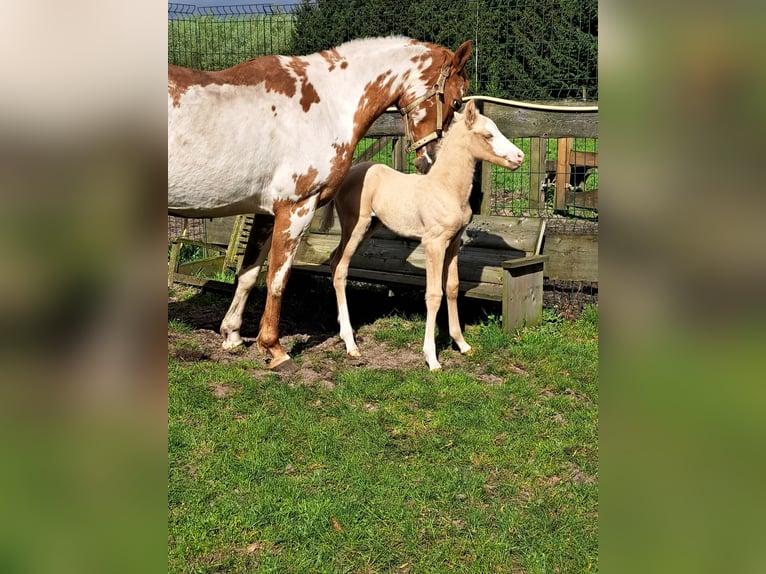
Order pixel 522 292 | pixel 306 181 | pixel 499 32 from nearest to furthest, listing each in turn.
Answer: pixel 306 181
pixel 522 292
pixel 499 32

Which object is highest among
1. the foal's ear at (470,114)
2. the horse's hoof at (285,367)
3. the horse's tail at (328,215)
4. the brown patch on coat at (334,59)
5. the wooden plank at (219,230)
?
the brown patch on coat at (334,59)

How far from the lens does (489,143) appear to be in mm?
5363

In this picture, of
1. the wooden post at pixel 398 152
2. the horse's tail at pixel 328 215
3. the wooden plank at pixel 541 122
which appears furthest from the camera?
the wooden post at pixel 398 152

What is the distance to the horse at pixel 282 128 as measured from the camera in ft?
16.3

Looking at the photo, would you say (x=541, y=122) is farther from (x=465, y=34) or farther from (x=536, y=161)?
(x=465, y=34)

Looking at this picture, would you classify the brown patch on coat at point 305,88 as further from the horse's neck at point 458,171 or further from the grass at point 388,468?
the grass at point 388,468

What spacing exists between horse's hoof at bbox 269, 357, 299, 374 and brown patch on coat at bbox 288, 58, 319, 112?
1987 millimetres

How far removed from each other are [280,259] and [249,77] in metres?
1.42

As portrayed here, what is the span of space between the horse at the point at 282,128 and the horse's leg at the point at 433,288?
912mm

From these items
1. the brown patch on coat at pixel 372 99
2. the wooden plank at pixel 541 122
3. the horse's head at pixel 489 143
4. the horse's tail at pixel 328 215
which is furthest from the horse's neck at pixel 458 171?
the wooden plank at pixel 541 122

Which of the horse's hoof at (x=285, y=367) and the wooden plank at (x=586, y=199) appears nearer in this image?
the horse's hoof at (x=285, y=367)
